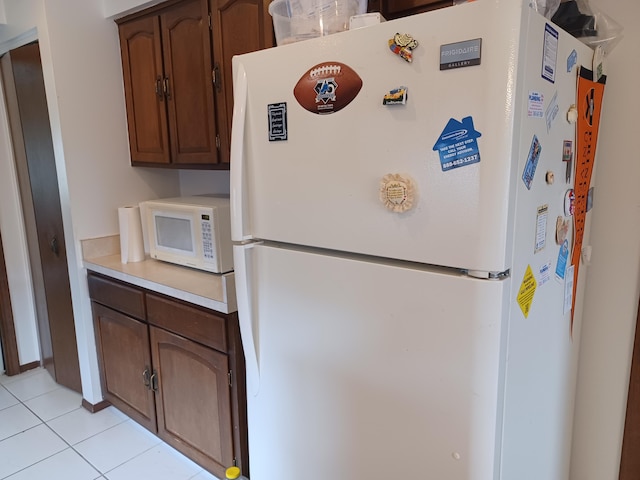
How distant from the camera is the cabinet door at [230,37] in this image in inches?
67.6

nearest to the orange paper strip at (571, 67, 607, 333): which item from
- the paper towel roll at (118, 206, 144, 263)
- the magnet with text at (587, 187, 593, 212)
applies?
the magnet with text at (587, 187, 593, 212)

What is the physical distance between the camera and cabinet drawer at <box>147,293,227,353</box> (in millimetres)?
1765

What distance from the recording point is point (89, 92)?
232 centimetres

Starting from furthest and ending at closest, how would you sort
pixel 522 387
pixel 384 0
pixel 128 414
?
pixel 128 414
pixel 384 0
pixel 522 387

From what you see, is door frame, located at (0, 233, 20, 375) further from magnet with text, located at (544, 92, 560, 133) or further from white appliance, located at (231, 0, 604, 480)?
magnet with text, located at (544, 92, 560, 133)

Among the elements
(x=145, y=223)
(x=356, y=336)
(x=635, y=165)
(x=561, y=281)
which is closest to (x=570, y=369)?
(x=561, y=281)

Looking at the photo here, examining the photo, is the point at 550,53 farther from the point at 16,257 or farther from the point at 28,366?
the point at 28,366

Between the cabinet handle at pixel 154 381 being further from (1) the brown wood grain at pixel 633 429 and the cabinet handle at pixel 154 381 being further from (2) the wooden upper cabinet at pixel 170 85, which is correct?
(1) the brown wood grain at pixel 633 429

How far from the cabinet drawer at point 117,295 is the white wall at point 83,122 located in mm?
88

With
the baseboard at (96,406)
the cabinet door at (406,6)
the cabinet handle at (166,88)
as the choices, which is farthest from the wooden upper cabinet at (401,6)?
the baseboard at (96,406)

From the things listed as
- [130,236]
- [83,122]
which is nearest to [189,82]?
[83,122]

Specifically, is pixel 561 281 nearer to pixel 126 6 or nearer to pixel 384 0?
pixel 384 0

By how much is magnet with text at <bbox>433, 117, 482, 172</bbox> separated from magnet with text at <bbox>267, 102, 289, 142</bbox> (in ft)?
1.35

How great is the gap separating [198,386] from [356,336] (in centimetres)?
106
